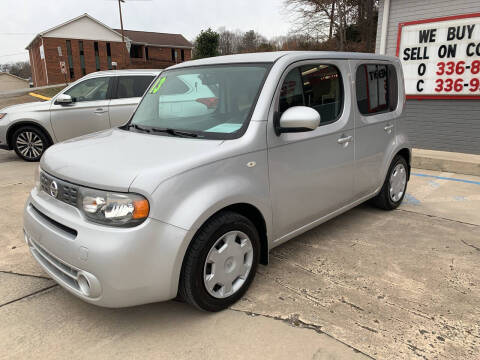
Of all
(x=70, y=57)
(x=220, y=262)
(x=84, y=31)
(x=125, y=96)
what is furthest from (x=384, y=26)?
(x=84, y=31)

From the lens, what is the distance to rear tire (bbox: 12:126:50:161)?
739cm

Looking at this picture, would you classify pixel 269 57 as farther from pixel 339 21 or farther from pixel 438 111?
pixel 339 21

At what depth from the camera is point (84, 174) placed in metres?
2.30

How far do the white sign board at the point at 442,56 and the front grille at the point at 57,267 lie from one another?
7979mm

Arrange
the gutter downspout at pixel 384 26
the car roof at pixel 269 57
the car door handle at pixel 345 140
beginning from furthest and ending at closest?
the gutter downspout at pixel 384 26 < the car door handle at pixel 345 140 < the car roof at pixel 269 57

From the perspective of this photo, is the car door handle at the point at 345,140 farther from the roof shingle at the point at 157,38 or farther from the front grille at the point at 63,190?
the roof shingle at the point at 157,38

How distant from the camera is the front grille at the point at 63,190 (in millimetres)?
2328

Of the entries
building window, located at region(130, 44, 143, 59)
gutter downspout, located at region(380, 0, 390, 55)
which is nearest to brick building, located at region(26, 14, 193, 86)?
building window, located at region(130, 44, 143, 59)

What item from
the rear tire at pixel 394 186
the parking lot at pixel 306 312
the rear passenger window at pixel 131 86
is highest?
the rear passenger window at pixel 131 86

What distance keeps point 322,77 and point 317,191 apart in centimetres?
102

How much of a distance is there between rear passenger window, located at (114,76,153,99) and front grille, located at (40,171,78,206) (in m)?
5.06

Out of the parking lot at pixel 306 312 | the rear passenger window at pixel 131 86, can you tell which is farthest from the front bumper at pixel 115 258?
the rear passenger window at pixel 131 86

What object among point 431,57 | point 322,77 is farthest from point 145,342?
point 431,57

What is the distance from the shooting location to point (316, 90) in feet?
10.6
